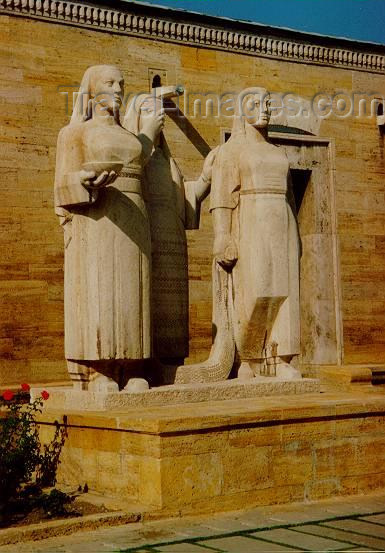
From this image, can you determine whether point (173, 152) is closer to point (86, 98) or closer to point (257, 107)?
point (257, 107)

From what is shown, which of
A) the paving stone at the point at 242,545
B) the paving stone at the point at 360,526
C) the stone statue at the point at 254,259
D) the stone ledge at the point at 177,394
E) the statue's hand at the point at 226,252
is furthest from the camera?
the statue's hand at the point at 226,252

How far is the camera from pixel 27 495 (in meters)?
7.36

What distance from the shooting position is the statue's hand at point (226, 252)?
8.96 m

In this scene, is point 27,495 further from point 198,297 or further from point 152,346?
point 198,297

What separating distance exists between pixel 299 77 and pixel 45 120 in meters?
3.98

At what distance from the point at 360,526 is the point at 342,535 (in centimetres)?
A: 32

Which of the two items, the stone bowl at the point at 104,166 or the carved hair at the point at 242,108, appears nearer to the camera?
the stone bowl at the point at 104,166

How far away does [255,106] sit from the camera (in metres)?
9.18

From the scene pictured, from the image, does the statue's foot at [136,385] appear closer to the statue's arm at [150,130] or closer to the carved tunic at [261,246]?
the carved tunic at [261,246]

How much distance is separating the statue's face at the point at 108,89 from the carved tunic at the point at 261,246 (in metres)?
1.17

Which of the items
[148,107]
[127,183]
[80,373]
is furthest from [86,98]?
[80,373]

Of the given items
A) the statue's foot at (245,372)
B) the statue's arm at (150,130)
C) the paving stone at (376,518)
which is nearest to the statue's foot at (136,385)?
the statue's foot at (245,372)

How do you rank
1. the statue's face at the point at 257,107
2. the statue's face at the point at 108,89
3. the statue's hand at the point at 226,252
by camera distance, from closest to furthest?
1. the statue's face at the point at 108,89
2. the statue's hand at the point at 226,252
3. the statue's face at the point at 257,107

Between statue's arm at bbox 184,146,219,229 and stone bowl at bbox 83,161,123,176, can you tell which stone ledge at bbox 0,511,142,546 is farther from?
statue's arm at bbox 184,146,219,229
